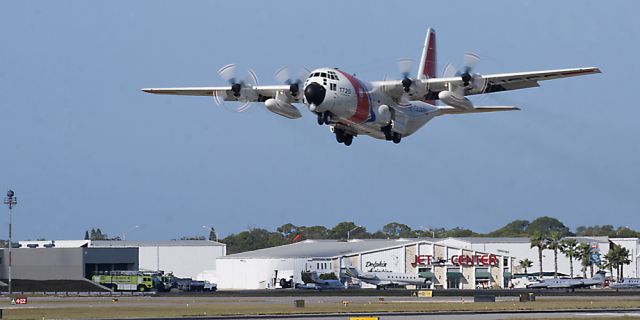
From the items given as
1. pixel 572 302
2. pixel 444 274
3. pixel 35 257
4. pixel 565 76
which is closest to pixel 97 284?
pixel 35 257

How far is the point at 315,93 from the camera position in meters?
69.0

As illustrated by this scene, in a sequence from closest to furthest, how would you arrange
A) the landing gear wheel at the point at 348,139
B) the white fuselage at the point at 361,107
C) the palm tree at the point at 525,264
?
the white fuselage at the point at 361,107 < the landing gear wheel at the point at 348,139 < the palm tree at the point at 525,264

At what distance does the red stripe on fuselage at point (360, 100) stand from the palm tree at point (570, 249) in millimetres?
99445

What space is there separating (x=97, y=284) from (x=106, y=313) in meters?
54.7

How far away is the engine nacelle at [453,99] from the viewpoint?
71688 mm

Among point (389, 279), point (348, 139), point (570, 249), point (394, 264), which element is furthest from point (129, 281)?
point (570, 249)

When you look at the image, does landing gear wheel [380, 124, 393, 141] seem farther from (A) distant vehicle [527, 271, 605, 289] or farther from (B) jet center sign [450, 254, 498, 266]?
(B) jet center sign [450, 254, 498, 266]

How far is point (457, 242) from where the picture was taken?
543ft

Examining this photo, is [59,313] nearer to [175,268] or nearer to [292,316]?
[292,316]

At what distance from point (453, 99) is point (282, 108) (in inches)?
463

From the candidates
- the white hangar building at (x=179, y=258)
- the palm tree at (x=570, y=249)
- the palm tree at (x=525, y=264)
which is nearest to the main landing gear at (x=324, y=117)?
the palm tree at (x=525, y=264)

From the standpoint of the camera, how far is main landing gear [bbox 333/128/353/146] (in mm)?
76550

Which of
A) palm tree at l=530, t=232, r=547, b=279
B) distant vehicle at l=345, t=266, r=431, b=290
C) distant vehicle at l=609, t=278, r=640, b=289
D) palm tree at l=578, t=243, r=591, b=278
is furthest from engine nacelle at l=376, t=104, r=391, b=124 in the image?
palm tree at l=578, t=243, r=591, b=278

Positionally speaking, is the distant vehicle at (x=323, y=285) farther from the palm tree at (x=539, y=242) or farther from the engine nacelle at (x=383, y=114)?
the engine nacelle at (x=383, y=114)
